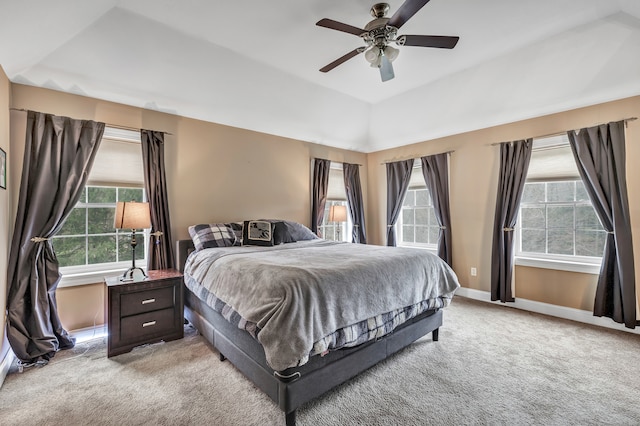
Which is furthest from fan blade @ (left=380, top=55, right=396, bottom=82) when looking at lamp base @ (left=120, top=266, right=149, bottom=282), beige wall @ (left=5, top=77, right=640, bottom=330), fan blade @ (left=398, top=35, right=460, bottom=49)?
lamp base @ (left=120, top=266, right=149, bottom=282)

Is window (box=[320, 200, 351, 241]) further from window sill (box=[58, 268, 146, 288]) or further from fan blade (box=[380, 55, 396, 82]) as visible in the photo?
window sill (box=[58, 268, 146, 288])

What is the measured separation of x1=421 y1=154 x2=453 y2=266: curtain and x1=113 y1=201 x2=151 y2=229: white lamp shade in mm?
3920

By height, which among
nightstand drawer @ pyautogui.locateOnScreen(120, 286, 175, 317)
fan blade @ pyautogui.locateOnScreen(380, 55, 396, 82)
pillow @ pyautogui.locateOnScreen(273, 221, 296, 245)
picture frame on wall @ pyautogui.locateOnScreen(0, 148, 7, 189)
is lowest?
nightstand drawer @ pyautogui.locateOnScreen(120, 286, 175, 317)

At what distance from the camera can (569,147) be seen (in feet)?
11.5

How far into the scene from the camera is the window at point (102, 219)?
3014 mm

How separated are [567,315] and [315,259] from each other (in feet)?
10.5

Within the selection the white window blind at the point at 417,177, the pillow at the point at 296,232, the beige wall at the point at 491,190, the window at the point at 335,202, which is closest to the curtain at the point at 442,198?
the beige wall at the point at 491,190

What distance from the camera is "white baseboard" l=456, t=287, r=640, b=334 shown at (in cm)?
318

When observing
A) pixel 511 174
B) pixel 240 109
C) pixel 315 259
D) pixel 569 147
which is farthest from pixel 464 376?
pixel 240 109

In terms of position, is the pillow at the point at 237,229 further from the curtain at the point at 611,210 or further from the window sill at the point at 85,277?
the curtain at the point at 611,210

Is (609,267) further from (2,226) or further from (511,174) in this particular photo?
(2,226)

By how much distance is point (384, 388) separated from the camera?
2129mm

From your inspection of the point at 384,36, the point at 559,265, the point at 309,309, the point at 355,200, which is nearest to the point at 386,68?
the point at 384,36

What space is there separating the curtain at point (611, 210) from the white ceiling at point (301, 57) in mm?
483
